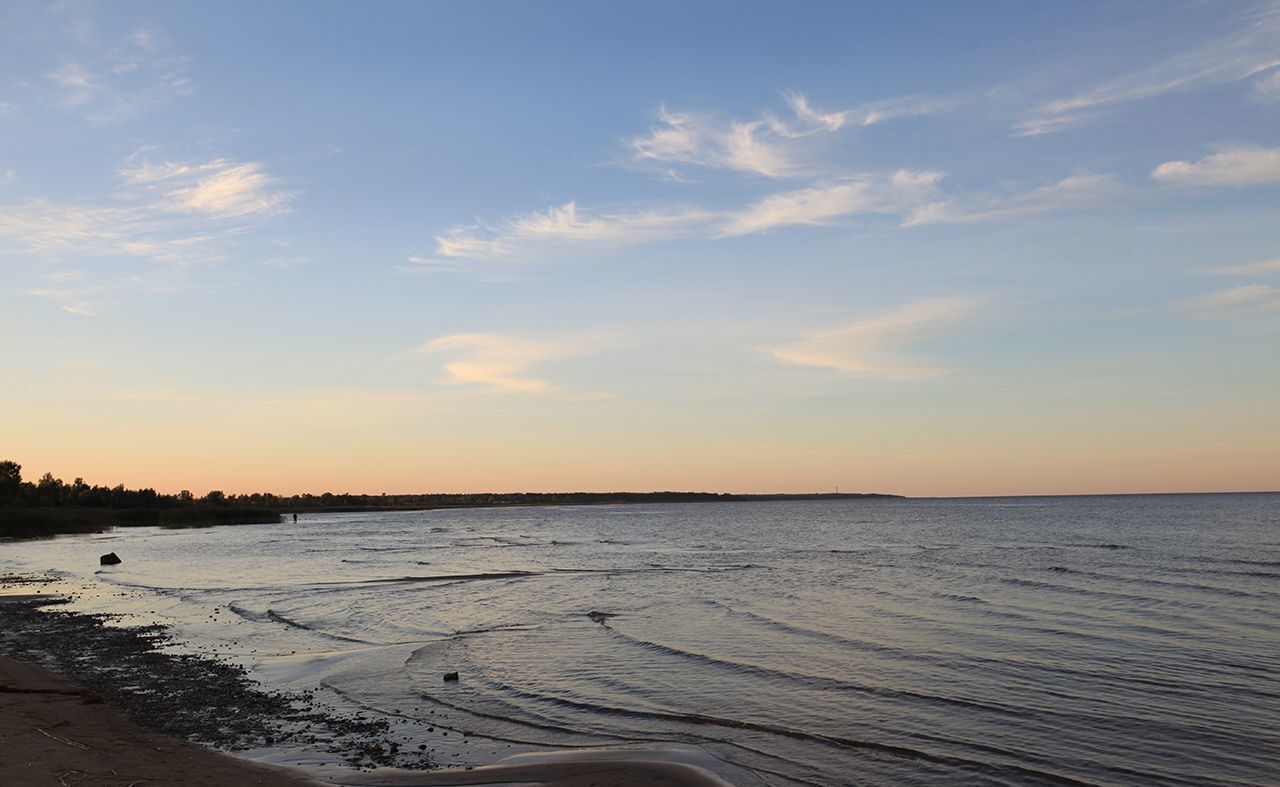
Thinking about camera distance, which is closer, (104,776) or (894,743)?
(104,776)

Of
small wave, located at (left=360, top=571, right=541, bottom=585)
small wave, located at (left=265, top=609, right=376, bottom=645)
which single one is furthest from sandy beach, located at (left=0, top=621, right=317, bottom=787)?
small wave, located at (left=360, top=571, right=541, bottom=585)

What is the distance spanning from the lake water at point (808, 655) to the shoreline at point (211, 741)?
3.04 feet

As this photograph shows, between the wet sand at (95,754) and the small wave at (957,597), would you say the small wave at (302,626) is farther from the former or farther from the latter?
the small wave at (957,597)

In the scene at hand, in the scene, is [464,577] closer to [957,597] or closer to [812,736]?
[957,597]

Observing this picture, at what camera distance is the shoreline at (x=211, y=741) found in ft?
41.0

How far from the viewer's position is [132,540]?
279 ft

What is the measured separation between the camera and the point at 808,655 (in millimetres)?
23422

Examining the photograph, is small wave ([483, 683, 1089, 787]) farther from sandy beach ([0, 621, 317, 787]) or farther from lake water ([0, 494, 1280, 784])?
sandy beach ([0, 621, 317, 787])

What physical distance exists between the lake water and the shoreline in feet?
3.04

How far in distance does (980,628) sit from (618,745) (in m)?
16.6

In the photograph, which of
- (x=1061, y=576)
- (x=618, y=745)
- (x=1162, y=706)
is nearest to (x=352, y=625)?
(x=618, y=745)

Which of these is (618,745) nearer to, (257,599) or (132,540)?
(257,599)

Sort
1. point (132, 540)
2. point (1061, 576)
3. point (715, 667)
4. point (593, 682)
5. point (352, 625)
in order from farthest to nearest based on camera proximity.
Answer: point (132, 540) → point (1061, 576) → point (352, 625) → point (715, 667) → point (593, 682)

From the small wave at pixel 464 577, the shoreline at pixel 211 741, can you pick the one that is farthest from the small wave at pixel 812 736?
the small wave at pixel 464 577
